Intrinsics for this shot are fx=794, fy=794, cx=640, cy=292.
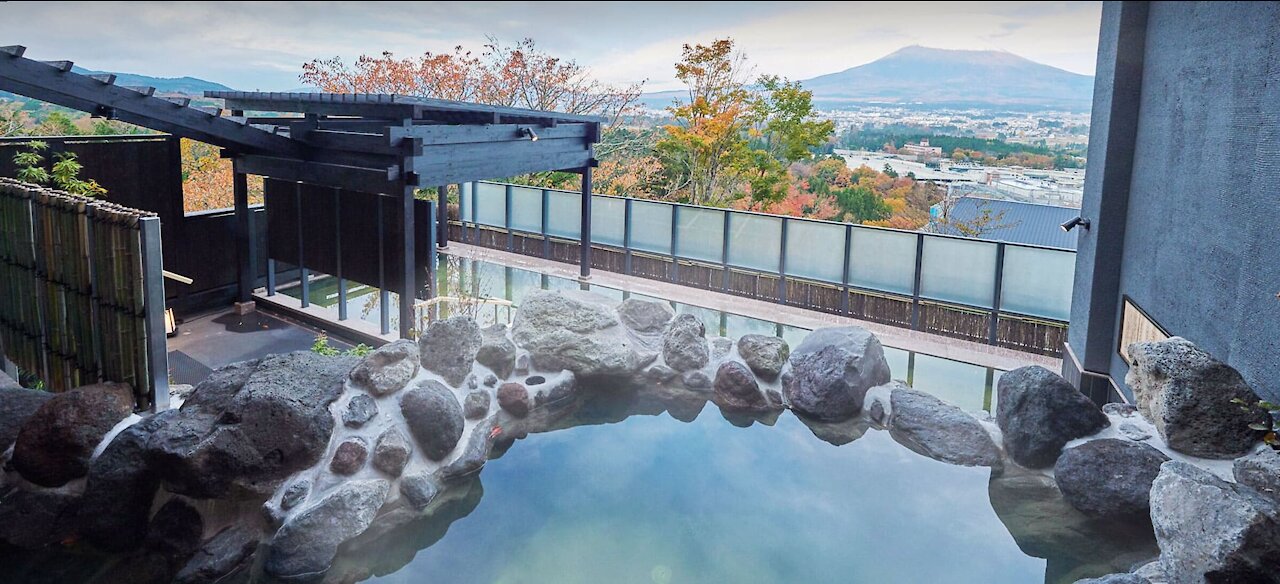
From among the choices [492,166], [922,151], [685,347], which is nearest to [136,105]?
[492,166]

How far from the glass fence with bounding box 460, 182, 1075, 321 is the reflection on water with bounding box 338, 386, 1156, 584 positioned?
Answer: 4416 mm

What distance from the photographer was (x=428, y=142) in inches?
334

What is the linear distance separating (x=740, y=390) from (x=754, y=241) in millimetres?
5128

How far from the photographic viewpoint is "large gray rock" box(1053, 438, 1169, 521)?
502 cm

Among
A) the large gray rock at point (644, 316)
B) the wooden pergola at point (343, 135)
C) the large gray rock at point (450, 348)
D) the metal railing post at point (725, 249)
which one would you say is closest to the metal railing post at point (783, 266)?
the metal railing post at point (725, 249)

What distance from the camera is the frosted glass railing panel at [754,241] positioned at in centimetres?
1165

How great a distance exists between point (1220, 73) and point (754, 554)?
467 centimetres

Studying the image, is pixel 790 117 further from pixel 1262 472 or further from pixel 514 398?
pixel 1262 472

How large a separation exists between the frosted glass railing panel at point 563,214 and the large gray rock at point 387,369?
783cm

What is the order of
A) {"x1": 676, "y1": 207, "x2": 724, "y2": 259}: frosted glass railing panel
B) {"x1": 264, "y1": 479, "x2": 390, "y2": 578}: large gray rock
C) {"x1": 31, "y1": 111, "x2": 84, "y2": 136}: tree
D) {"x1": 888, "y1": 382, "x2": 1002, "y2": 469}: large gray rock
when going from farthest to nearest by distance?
1. {"x1": 31, "y1": 111, "x2": 84, "y2": 136}: tree
2. {"x1": 676, "y1": 207, "x2": 724, "y2": 259}: frosted glass railing panel
3. {"x1": 888, "y1": 382, "x2": 1002, "y2": 469}: large gray rock
4. {"x1": 264, "y1": 479, "x2": 390, "y2": 578}: large gray rock

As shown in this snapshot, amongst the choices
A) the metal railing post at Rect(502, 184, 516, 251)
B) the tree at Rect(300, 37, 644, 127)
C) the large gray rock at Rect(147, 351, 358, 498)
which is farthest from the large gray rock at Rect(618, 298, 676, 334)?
the tree at Rect(300, 37, 644, 127)

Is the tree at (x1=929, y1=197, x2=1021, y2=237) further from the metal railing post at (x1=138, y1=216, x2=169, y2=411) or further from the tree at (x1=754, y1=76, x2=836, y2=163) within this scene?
the metal railing post at (x1=138, y1=216, x2=169, y2=411)

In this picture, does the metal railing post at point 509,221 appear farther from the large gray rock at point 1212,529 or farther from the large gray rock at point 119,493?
the large gray rock at point 1212,529

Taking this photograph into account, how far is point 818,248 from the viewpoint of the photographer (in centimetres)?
1124
